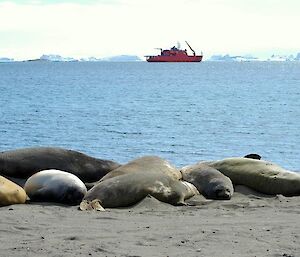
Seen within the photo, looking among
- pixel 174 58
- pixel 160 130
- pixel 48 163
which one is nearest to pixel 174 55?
pixel 174 58

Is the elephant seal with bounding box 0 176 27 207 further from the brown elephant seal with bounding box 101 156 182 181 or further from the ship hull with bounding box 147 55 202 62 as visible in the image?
the ship hull with bounding box 147 55 202 62

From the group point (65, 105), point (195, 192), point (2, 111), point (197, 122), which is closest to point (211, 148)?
point (197, 122)

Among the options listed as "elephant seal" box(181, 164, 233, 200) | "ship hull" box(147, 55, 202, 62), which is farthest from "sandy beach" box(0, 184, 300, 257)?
"ship hull" box(147, 55, 202, 62)

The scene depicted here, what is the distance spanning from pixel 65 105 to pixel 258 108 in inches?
520

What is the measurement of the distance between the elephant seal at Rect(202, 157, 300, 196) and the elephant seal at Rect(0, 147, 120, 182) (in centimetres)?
197

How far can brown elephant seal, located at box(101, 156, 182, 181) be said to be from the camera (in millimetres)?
9719

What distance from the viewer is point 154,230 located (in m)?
6.80

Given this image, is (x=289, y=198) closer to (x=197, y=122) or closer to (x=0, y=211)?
(x=0, y=211)

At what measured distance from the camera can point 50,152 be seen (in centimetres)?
1055

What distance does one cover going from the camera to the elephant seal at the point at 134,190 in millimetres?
8703

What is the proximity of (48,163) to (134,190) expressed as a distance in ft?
6.61

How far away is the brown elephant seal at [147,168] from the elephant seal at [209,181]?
0.74ft

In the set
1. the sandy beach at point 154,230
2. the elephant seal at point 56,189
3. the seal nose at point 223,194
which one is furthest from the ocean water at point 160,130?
the sandy beach at point 154,230

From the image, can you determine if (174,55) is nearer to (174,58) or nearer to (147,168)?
(174,58)
